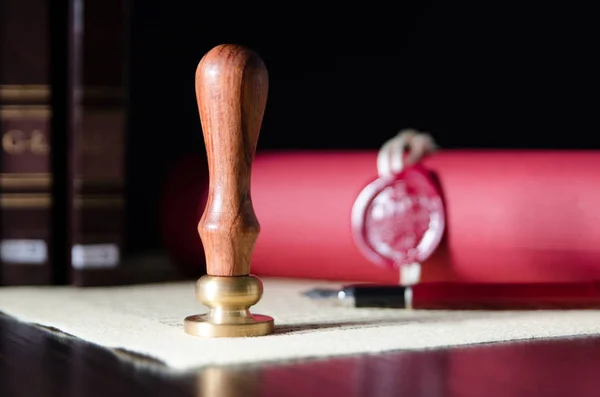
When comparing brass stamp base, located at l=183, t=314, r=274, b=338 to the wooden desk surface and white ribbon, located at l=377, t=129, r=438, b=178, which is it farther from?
white ribbon, located at l=377, t=129, r=438, b=178

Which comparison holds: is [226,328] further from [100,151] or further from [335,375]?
[100,151]

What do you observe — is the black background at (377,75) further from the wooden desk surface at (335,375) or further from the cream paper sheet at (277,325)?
the wooden desk surface at (335,375)

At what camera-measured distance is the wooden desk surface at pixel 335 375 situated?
2.31 ft

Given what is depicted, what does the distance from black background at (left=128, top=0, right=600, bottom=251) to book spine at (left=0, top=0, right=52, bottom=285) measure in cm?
54

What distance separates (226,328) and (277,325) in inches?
4.1

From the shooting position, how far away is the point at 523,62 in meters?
1.98

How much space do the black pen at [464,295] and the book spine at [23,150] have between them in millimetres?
407

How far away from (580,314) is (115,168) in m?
0.62

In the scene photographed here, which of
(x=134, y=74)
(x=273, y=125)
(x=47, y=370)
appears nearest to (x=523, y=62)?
(x=273, y=125)

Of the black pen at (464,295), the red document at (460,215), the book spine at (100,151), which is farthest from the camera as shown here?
the book spine at (100,151)

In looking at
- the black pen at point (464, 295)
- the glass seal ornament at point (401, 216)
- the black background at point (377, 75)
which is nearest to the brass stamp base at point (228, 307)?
the black pen at point (464, 295)

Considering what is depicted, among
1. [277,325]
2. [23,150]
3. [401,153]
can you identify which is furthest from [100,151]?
[277,325]

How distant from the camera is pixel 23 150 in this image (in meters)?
1.39

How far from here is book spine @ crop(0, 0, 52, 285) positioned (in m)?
1.38
